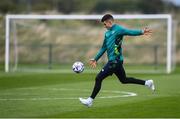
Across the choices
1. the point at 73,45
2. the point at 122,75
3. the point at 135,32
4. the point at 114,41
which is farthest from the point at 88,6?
the point at 135,32

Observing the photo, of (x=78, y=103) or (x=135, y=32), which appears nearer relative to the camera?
(x=135, y=32)

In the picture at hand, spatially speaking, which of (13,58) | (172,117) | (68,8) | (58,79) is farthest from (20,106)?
(68,8)

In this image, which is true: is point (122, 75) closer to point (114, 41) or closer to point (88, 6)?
point (114, 41)

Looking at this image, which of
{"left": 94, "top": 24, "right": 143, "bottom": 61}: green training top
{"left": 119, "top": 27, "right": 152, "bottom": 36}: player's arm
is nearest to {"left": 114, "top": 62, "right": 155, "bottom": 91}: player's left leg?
{"left": 94, "top": 24, "right": 143, "bottom": 61}: green training top

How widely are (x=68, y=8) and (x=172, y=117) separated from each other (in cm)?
5815

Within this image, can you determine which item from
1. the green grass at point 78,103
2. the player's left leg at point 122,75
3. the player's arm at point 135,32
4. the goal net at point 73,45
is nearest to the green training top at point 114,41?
the player's arm at point 135,32

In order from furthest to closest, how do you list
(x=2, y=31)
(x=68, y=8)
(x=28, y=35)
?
(x=68, y=8)
(x=28, y=35)
(x=2, y=31)

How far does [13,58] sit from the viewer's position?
4678 centimetres

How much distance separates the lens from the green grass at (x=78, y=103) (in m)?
16.7

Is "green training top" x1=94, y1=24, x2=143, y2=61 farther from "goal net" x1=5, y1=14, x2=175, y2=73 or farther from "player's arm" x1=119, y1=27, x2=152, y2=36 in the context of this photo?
"goal net" x1=5, y1=14, x2=175, y2=73

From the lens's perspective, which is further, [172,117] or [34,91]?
[34,91]

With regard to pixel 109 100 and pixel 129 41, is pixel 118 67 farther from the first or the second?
pixel 129 41

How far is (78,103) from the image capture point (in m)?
19.2

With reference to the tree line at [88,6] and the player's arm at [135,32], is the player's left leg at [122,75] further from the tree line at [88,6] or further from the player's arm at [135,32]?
the tree line at [88,6]
